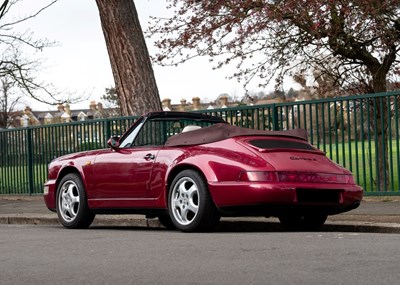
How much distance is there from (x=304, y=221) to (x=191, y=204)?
158cm

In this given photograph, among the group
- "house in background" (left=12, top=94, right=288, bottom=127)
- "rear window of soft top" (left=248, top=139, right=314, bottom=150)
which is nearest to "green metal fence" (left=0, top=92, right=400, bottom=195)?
"rear window of soft top" (left=248, top=139, right=314, bottom=150)

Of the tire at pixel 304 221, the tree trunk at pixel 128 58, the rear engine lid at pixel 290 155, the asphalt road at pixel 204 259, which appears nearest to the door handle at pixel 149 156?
the asphalt road at pixel 204 259

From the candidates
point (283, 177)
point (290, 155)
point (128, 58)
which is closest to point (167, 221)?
point (290, 155)

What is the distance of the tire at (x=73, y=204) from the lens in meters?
12.0

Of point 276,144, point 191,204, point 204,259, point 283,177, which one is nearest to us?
point 204,259

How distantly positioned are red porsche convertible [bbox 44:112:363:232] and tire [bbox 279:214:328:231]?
0.01m

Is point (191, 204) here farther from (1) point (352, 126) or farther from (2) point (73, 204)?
(1) point (352, 126)

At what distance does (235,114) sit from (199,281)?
9.42 metres

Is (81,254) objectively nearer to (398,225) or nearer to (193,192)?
(193,192)

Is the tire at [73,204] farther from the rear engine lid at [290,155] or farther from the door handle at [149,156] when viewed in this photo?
the rear engine lid at [290,155]

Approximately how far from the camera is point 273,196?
32.4 feet

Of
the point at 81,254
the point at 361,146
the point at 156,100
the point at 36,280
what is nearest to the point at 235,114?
the point at 361,146

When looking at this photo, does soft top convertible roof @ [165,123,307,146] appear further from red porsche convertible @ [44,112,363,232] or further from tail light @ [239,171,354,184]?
tail light @ [239,171,354,184]

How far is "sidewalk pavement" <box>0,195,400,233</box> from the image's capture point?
10.6m
